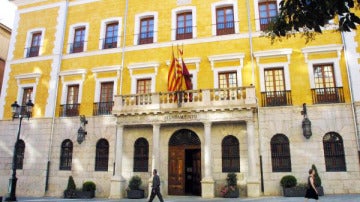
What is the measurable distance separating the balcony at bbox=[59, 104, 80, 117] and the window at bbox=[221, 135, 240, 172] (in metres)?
9.38

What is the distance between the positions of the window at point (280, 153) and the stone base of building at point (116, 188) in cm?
791

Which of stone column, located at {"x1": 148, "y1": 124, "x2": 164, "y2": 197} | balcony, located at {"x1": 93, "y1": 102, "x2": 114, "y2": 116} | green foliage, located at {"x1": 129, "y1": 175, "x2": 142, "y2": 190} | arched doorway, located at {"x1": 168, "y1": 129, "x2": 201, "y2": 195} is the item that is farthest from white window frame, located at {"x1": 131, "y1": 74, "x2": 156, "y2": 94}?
green foliage, located at {"x1": 129, "y1": 175, "x2": 142, "y2": 190}

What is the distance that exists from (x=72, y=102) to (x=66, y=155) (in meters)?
3.37

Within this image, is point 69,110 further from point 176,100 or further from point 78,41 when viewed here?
point 176,100

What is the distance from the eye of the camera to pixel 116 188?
1595 centimetres

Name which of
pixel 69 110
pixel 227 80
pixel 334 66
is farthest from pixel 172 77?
pixel 334 66

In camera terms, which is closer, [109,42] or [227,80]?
[227,80]

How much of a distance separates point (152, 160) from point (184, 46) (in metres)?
6.96

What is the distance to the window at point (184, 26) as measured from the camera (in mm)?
18484

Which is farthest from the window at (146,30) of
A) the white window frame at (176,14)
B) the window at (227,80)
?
the window at (227,80)

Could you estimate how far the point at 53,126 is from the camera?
19047 millimetres

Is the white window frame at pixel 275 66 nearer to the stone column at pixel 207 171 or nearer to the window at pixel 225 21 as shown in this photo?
the window at pixel 225 21

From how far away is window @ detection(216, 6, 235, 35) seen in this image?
1786 cm

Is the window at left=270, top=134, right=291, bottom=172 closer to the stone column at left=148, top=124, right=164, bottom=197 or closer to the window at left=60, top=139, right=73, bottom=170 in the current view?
the stone column at left=148, top=124, right=164, bottom=197
